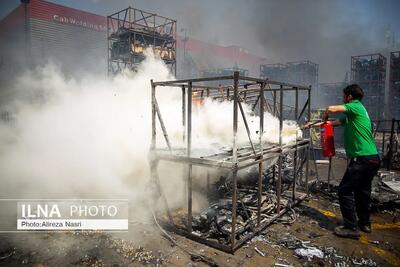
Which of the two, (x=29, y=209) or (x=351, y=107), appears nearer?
(x=351, y=107)

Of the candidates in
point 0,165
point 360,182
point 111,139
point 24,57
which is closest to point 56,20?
point 24,57

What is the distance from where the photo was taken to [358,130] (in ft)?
16.3

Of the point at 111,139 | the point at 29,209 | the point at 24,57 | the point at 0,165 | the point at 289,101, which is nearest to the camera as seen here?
the point at 29,209

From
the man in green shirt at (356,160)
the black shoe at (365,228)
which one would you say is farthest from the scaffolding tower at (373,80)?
the man in green shirt at (356,160)

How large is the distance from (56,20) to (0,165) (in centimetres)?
1815

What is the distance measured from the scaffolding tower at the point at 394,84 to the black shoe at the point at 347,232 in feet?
69.0

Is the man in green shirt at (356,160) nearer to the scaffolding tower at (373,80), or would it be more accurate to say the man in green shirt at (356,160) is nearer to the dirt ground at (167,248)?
the dirt ground at (167,248)

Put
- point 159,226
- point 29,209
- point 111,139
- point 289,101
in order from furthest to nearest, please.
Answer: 1. point 289,101
2. point 111,139
3. point 29,209
4. point 159,226

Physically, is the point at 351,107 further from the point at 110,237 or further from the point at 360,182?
the point at 110,237

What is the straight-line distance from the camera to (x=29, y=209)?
6223 millimetres

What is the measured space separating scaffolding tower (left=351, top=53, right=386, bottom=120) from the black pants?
65.4 ft

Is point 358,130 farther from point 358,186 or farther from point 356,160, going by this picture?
point 358,186

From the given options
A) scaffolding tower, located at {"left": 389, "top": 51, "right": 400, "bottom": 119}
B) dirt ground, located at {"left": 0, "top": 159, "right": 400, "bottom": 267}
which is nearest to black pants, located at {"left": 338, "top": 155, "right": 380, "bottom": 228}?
dirt ground, located at {"left": 0, "top": 159, "right": 400, "bottom": 267}

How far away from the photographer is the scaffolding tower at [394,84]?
2114cm
